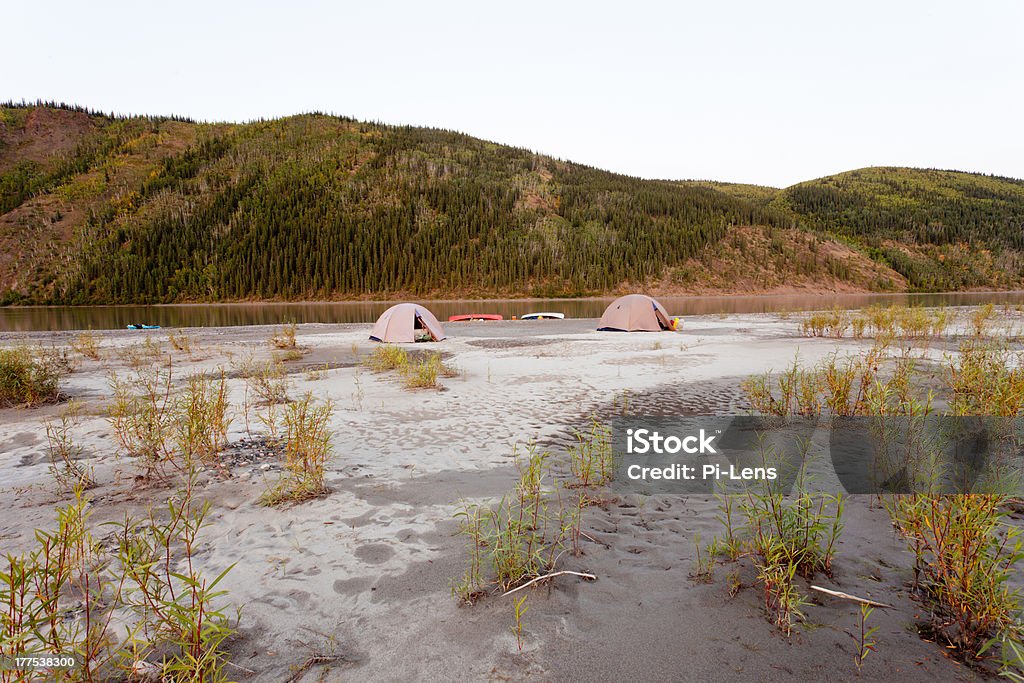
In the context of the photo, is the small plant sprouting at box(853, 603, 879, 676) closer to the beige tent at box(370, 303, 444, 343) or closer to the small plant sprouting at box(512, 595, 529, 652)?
the small plant sprouting at box(512, 595, 529, 652)

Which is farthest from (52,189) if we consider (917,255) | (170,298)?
(917,255)

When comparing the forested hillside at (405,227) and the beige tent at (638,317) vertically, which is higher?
the forested hillside at (405,227)

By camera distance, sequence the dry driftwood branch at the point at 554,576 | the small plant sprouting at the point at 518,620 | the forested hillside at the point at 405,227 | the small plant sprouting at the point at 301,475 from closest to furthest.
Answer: the small plant sprouting at the point at 518,620 < the dry driftwood branch at the point at 554,576 < the small plant sprouting at the point at 301,475 < the forested hillside at the point at 405,227

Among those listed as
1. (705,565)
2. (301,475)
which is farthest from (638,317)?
(705,565)

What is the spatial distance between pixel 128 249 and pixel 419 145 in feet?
213

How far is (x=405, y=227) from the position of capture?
278 feet

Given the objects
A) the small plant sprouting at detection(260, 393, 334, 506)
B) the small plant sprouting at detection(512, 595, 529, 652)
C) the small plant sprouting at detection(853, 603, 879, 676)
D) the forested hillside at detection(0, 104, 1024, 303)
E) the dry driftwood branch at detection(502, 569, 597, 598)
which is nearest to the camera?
the small plant sprouting at detection(853, 603, 879, 676)

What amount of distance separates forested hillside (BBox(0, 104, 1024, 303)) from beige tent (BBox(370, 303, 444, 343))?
180 feet

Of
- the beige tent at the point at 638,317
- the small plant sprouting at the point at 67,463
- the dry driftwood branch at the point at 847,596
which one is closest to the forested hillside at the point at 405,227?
the beige tent at the point at 638,317

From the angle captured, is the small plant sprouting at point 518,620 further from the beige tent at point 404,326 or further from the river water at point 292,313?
the river water at point 292,313

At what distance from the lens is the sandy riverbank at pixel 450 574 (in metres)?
2.67

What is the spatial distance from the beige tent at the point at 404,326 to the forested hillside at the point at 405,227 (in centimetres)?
5482

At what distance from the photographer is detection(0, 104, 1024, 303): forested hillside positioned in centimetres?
7619

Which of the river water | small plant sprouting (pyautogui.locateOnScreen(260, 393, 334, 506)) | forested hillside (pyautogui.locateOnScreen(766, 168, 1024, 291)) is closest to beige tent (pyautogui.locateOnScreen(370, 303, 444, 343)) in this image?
the river water
